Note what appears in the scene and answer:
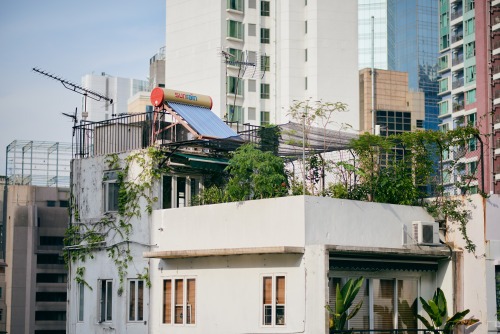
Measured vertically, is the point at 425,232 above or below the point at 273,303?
above

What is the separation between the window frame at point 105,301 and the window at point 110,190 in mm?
2041

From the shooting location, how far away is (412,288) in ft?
63.0

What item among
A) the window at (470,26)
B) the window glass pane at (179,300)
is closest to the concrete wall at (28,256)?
the window at (470,26)

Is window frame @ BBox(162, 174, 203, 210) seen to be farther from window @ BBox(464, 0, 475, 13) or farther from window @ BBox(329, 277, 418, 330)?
window @ BBox(464, 0, 475, 13)

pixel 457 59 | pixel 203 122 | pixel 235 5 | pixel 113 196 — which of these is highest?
pixel 235 5

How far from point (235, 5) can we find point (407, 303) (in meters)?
45.8

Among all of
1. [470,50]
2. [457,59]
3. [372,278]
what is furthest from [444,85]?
[372,278]

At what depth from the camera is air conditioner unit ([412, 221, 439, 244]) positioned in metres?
18.6

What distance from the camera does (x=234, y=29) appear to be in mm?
61344

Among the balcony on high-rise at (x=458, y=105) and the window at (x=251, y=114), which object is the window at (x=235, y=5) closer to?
the window at (x=251, y=114)

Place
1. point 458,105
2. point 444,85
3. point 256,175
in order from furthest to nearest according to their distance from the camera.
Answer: point 444,85 → point 458,105 → point 256,175

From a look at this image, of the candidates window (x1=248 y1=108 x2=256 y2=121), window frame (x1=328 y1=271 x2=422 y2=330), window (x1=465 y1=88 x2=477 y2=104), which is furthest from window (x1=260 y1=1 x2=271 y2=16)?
window frame (x1=328 y1=271 x2=422 y2=330)

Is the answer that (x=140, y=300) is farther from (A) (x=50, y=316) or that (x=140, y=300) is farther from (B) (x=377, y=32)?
(B) (x=377, y=32)

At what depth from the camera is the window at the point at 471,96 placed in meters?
72.6
